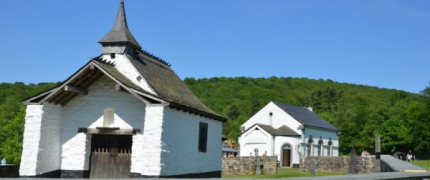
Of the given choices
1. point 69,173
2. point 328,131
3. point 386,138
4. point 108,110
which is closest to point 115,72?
point 108,110

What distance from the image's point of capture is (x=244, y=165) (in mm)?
36125

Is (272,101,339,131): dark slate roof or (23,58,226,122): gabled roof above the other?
(272,101,339,131): dark slate roof

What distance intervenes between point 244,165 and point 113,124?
17.6 meters

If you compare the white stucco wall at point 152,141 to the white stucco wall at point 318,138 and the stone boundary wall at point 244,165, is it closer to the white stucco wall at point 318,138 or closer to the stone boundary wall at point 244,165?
the stone boundary wall at point 244,165

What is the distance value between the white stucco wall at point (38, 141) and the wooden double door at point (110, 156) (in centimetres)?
167

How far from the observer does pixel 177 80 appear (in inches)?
1013

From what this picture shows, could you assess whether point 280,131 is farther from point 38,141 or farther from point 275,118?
point 38,141

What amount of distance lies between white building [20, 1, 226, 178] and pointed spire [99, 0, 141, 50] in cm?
5

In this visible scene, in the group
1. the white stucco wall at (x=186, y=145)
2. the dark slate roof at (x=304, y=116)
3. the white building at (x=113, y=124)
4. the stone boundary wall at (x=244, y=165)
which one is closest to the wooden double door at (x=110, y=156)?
the white building at (x=113, y=124)

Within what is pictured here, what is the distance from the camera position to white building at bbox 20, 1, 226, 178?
60.8 feet

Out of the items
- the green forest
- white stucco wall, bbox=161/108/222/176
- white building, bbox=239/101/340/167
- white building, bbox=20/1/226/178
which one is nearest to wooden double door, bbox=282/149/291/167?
white building, bbox=239/101/340/167

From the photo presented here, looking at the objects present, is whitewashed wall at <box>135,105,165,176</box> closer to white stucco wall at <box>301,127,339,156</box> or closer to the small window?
the small window

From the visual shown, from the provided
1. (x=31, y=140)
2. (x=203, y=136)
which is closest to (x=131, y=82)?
(x=31, y=140)

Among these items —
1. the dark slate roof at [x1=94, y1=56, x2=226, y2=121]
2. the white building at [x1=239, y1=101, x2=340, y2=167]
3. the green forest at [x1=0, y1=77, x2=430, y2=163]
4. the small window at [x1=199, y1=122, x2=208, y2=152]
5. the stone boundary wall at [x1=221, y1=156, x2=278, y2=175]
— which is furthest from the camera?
the green forest at [x1=0, y1=77, x2=430, y2=163]
